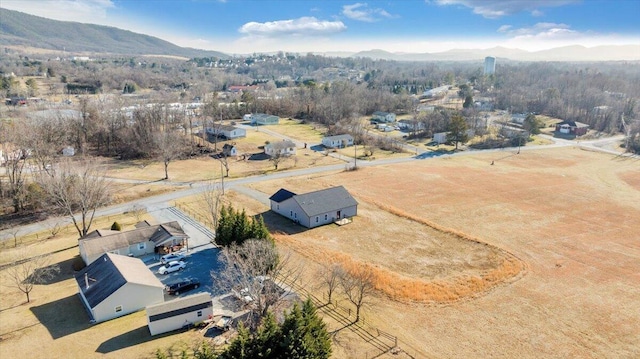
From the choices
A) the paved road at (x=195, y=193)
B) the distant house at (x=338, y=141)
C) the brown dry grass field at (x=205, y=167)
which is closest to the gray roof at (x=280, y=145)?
the brown dry grass field at (x=205, y=167)

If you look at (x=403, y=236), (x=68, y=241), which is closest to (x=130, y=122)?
(x=68, y=241)

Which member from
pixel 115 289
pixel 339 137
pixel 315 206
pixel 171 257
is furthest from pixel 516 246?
pixel 339 137

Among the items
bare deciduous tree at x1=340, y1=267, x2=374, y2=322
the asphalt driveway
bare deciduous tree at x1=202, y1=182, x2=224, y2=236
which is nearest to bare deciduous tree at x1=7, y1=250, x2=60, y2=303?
the asphalt driveway

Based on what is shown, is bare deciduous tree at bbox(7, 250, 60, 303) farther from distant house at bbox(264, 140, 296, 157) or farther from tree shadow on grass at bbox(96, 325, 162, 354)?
distant house at bbox(264, 140, 296, 157)

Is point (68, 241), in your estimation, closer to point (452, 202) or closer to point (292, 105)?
point (452, 202)

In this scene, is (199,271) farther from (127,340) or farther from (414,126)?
(414,126)

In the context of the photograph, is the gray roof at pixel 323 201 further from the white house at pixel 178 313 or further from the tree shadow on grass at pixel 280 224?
the white house at pixel 178 313

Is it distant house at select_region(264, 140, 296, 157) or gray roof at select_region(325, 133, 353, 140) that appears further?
gray roof at select_region(325, 133, 353, 140)

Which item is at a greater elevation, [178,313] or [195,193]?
[178,313]
